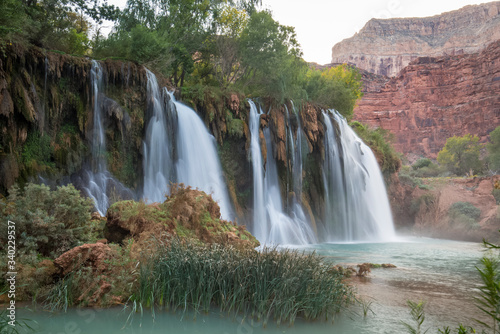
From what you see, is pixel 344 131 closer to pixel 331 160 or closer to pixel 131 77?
pixel 331 160

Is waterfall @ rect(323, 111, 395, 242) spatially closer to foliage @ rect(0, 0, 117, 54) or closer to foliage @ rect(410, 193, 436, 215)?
foliage @ rect(410, 193, 436, 215)

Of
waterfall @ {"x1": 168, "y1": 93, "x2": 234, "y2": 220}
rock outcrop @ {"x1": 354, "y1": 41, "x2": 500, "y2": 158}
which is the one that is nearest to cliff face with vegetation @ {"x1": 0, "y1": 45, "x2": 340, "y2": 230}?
waterfall @ {"x1": 168, "y1": 93, "x2": 234, "y2": 220}

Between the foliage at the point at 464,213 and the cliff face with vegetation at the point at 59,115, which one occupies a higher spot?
the cliff face with vegetation at the point at 59,115

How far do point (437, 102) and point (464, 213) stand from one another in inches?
2046

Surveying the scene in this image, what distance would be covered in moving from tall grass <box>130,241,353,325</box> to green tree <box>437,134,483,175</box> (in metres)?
58.0

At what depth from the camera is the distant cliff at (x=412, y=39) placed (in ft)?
387

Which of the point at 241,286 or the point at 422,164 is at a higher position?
the point at 422,164

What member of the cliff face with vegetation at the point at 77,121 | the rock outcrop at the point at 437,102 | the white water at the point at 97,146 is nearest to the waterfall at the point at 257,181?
the cliff face with vegetation at the point at 77,121

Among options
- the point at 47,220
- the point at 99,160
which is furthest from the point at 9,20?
the point at 47,220

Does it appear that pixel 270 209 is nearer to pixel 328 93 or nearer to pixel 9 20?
pixel 9 20

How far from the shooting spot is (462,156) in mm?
56250

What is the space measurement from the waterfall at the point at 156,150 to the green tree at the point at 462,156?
52.9 meters

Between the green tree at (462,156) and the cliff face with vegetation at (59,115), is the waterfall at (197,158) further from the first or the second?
the green tree at (462,156)

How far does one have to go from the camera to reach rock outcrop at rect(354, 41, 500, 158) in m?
64.5
